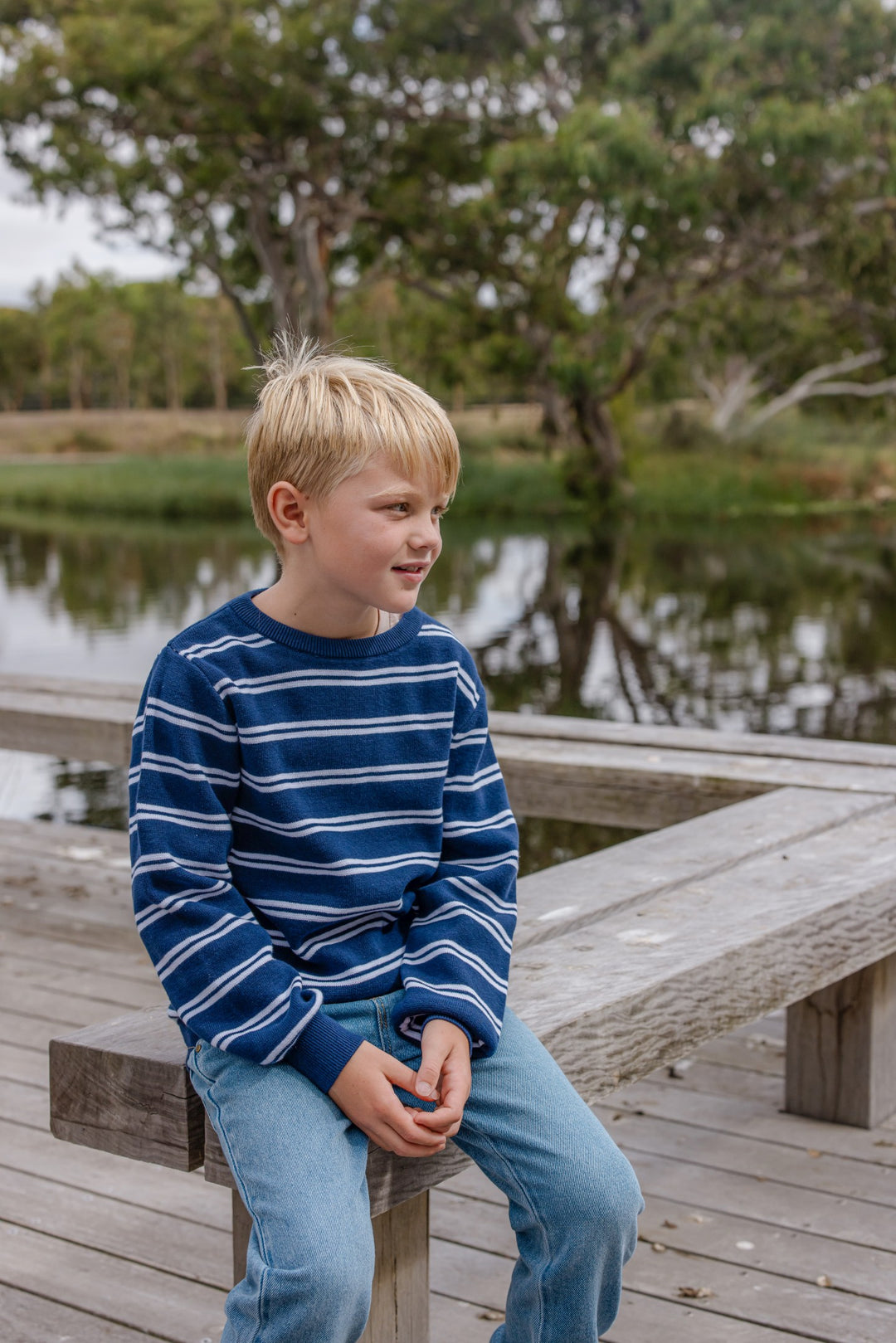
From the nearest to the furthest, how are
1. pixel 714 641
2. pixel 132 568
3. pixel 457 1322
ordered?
pixel 457 1322 < pixel 714 641 < pixel 132 568

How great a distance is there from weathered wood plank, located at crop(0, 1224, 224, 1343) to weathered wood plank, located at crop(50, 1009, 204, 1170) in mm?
542

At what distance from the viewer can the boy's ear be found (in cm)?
156

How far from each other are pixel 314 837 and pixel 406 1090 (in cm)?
28

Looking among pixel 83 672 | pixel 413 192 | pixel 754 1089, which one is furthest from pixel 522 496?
pixel 754 1089

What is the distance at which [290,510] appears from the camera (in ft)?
5.18

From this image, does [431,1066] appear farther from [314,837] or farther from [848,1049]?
[848,1049]

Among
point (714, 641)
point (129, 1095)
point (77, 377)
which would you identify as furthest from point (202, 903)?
point (77, 377)

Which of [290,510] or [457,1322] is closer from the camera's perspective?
[290,510]

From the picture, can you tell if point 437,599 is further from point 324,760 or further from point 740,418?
point 740,418

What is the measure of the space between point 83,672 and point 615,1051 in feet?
26.9

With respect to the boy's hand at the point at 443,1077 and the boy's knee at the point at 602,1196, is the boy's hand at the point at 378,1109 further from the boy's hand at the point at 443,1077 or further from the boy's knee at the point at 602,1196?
the boy's knee at the point at 602,1196

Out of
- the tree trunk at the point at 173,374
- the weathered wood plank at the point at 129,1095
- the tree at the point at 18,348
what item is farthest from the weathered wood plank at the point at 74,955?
the tree at the point at 18,348

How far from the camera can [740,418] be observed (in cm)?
3456

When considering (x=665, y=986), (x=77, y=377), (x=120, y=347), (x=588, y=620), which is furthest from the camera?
(x=77, y=377)
